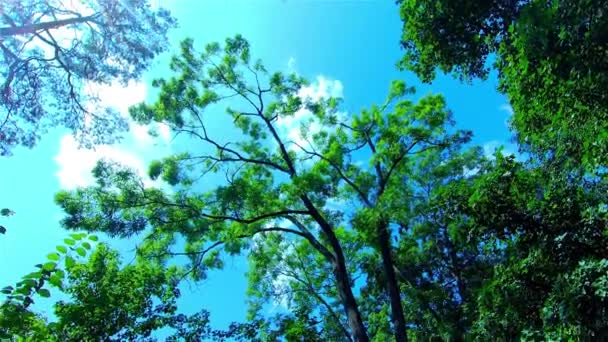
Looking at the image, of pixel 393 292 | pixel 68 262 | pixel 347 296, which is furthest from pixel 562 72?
pixel 393 292

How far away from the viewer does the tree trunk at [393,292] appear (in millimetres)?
11145

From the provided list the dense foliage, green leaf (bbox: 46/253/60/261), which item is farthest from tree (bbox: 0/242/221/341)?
green leaf (bbox: 46/253/60/261)

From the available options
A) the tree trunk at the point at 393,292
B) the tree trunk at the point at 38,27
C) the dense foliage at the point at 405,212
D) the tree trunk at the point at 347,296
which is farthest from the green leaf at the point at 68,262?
the tree trunk at the point at 393,292

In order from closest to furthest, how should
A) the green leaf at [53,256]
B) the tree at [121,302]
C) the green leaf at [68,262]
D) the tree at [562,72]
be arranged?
the green leaf at [68,262], the green leaf at [53,256], the tree at [562,72], the tree at [121,302]

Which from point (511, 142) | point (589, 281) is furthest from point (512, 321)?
point (511, 142)

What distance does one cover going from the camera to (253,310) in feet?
56.1

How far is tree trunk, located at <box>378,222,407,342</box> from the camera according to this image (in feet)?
36.6

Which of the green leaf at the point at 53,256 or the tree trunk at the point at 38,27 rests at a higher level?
the tree trunk at the point at 38,27

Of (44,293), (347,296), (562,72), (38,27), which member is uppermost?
(38,27)

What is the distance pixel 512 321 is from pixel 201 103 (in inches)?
442

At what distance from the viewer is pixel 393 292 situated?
11.9 m

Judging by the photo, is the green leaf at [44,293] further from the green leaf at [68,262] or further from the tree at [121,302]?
the tree at [121,302]

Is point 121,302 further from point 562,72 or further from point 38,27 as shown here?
point 562,72

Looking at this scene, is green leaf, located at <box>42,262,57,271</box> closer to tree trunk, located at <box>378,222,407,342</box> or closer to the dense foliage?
the dense foliage
